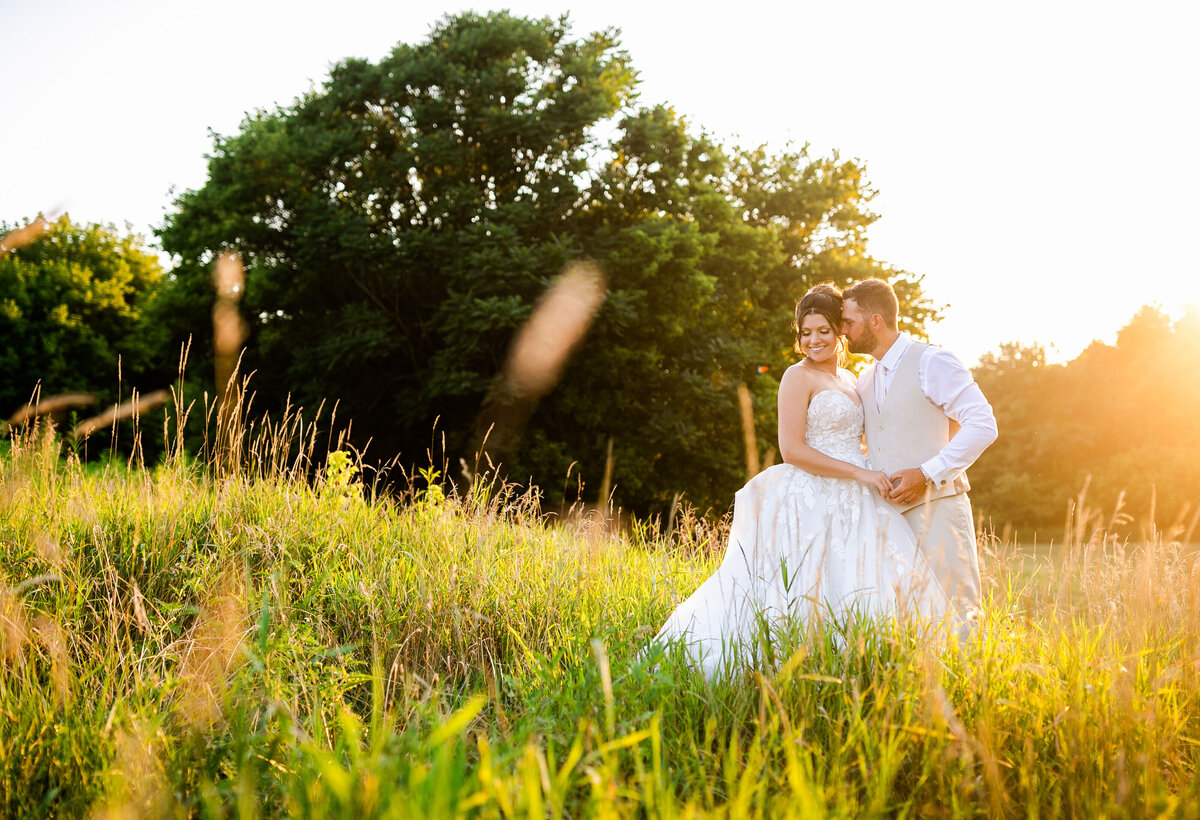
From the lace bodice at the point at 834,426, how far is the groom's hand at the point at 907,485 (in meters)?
0.23

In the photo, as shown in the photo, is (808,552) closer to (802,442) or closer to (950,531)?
(802,442)

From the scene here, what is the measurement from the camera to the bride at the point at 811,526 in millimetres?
3312

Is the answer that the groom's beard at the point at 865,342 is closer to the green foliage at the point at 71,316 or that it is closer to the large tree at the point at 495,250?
the large tree at the point at 495,250

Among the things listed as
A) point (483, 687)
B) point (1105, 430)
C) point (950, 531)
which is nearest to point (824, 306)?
point (950, 531)

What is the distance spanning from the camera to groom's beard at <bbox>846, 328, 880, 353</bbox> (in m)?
4.04

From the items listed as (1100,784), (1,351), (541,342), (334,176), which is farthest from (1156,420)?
(1,351)

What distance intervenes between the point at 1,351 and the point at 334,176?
1759cm

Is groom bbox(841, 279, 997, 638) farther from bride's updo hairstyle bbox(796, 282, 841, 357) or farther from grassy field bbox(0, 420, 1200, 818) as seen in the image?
grassy field bbox(0, 420, 1200, 818)

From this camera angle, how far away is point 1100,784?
2.26m

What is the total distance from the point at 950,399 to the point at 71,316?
1267 inches

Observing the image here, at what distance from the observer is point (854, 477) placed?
3.75 meters

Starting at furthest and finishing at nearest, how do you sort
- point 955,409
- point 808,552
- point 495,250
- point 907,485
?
1. point 495,250
2. point 955,409
3. point 907,485
4. point 808,552

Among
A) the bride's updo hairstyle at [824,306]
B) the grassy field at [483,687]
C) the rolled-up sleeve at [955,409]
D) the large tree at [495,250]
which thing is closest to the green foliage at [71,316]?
the large tree at [495,250]

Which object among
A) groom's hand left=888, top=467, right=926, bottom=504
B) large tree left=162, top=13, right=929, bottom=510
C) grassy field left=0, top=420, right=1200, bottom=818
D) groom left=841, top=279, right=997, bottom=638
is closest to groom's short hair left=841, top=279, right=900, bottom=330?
groom left=841, top=279, right=997, bottom=638
